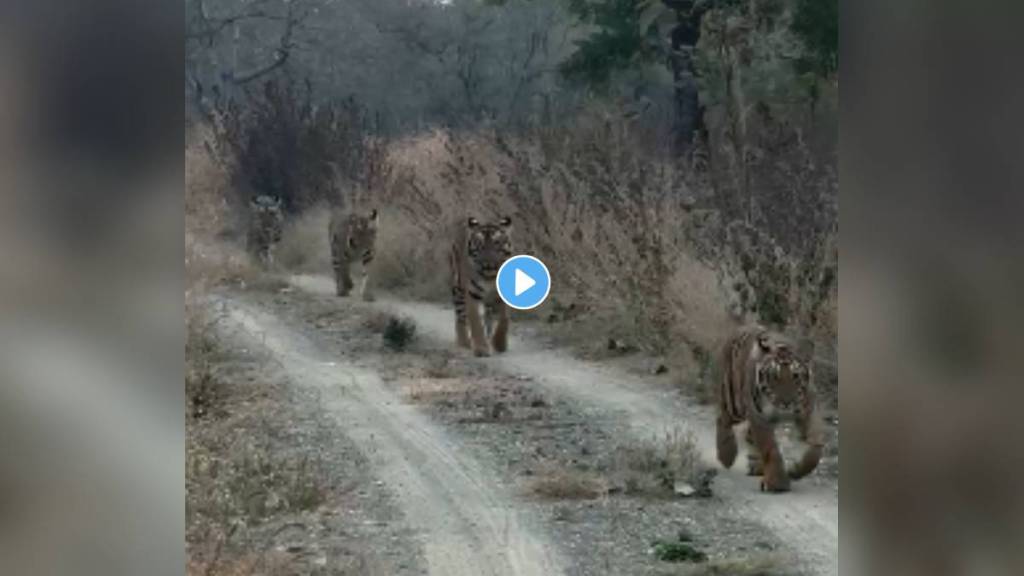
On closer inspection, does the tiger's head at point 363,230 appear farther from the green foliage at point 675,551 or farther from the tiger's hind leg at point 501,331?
the green foliage at point 675,551

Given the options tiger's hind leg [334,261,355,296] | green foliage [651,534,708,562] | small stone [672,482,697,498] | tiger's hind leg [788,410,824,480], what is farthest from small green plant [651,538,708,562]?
tiger's hind leg [334,261,355,296]

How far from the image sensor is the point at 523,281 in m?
3.73

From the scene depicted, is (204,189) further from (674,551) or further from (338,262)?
(674,551)

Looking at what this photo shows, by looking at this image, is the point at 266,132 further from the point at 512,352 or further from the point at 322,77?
the point at 512,352

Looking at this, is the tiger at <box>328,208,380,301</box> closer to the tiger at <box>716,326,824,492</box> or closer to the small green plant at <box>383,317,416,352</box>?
the small green plant at <box>383,317,416,352</box>

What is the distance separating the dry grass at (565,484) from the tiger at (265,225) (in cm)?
82

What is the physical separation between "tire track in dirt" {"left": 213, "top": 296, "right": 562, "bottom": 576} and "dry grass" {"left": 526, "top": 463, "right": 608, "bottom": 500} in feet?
0.27

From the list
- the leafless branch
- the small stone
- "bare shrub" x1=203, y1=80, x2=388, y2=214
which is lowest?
the small stone

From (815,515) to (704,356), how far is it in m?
0.48

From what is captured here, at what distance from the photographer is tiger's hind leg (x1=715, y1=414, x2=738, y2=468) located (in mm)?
3791

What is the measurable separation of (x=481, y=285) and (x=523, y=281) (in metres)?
0.10

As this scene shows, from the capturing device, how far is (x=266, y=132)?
143 inches

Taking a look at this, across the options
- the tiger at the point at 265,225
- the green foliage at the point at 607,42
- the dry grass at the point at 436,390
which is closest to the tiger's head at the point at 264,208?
→ the tiger at the point at 265,225
